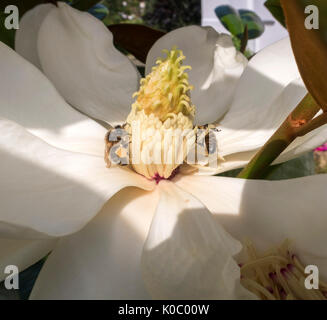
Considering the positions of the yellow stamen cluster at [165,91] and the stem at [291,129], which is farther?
the yellow stamen cluster at [165,91]

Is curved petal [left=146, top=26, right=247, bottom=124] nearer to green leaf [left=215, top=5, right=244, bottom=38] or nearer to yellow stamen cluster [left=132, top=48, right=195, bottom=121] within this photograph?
yellow stamen cluster [left=132, top=48, right=195, bottom=121]

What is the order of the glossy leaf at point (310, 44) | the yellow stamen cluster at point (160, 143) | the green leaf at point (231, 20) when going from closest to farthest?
the glossy leaf at point (310, 44) < the yellow stamen cluster at point (160, 143) < the green leaf at point (231, 20)

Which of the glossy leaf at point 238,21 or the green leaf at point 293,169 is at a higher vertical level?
the glossy leaf at point 238,21

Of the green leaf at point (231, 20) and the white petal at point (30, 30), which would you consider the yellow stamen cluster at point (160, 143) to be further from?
the green leaf at point (231, 20)

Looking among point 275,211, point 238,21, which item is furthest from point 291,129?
point 238,21

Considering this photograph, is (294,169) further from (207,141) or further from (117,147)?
(117,147)

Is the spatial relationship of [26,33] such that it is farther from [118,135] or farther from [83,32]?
[118,135]

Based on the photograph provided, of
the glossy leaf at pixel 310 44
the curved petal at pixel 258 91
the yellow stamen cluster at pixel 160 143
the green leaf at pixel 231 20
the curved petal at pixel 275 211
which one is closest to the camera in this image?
the glossy leaf at pixel 310 44

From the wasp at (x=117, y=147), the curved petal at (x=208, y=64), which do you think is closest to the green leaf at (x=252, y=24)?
the curved petal at (x=208, y=64)
